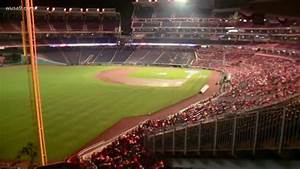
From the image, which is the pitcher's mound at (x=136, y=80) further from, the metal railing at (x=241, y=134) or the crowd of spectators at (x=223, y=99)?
the metal railing at (x=241, y=134)

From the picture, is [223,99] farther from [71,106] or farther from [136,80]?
[136,80]

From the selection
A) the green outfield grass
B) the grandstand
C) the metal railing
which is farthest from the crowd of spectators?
the green outfield grass

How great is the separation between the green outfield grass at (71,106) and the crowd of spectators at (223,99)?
13.8 feet

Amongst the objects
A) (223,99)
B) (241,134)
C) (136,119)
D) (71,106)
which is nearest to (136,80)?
(71,106)

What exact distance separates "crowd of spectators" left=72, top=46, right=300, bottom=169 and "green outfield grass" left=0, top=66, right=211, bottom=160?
4215 millimetres

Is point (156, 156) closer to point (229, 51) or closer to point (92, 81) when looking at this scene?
point (92, 81)

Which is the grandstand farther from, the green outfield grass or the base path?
the green outfield grass

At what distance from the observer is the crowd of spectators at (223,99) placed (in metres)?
13.0

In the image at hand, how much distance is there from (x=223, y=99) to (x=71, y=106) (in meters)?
11.5

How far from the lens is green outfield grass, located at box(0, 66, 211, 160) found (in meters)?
20.6

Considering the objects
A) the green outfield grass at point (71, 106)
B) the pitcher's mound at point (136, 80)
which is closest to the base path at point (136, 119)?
the green outfield grass at point (71, 106)

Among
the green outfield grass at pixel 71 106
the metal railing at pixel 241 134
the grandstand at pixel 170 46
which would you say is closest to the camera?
the metal railing at pixel 241 134

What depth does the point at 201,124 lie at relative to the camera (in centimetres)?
1112

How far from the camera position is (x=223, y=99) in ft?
84.6
